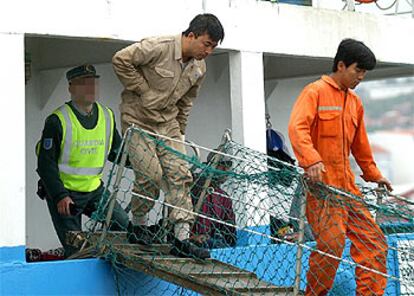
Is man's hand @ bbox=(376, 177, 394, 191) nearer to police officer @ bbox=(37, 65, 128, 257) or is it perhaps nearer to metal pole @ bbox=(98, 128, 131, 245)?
metal pole @ bbox=(98, 128, 131, 245)

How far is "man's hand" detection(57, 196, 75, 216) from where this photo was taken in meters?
6.79

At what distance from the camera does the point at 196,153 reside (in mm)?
7359

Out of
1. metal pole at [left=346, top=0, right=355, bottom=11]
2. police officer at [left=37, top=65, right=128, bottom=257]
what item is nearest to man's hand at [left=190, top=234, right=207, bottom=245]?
police officer at [left=37, top=65, right=128, bottom=257]

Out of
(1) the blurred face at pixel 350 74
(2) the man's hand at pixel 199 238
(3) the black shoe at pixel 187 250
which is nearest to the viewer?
(1) the blurred face at pixel 350 74

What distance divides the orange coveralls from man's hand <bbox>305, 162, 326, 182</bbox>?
0.22 m

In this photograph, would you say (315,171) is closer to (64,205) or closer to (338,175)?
(338,175)

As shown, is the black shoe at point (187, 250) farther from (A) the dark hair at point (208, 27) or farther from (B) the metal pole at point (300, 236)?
(A) the dark hair at point (208, 27)

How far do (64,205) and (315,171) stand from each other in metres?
2.16

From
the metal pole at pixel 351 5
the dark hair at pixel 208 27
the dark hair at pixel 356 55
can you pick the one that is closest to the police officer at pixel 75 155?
the dark hair at pixel 208 27

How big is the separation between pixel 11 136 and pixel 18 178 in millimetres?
288

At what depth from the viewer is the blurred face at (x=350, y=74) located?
19.4ft

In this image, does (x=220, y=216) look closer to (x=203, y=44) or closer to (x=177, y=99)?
(x=177, y=99)

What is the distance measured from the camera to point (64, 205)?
680 centimetres

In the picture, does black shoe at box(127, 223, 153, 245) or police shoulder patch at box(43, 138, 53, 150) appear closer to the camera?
black shoe at box(127, 223, 153, 245)
